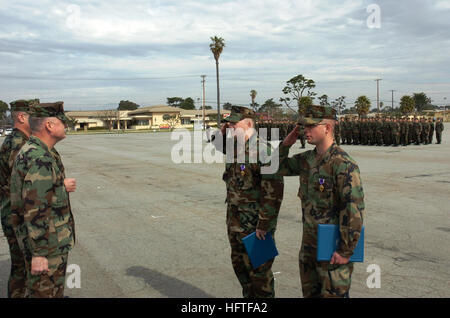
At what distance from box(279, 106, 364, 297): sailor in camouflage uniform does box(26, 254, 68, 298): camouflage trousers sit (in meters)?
1.80

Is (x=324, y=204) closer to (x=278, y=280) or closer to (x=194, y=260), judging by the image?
(x=278, y=280)

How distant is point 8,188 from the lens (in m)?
3.65

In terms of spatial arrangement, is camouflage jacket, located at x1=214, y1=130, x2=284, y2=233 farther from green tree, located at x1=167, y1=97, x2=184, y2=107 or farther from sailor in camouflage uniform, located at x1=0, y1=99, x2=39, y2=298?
green tree, located at x1=167, y1=97, x2=184, y2=107

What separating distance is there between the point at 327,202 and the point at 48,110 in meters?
2.19

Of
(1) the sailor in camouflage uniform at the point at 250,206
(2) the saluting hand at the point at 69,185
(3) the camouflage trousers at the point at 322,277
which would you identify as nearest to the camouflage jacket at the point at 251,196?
(1) the sailor in camouflage uniform at the point at 250,206

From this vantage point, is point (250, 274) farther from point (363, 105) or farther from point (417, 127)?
point (363, 105)

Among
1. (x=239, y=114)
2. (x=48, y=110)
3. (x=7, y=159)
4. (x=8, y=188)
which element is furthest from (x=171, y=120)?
(x=48, y=110)

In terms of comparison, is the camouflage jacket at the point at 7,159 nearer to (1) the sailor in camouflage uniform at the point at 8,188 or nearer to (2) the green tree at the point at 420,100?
(1) the sailor in camouflage uniform at the point at 8,188

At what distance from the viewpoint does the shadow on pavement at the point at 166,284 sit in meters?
4.09

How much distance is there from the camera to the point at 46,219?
9.50ft

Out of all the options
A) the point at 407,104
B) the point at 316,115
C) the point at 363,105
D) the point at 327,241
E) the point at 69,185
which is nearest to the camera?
the point at 327,241

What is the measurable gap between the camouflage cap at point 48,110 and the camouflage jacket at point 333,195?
76.1 inches

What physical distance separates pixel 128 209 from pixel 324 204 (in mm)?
6033
